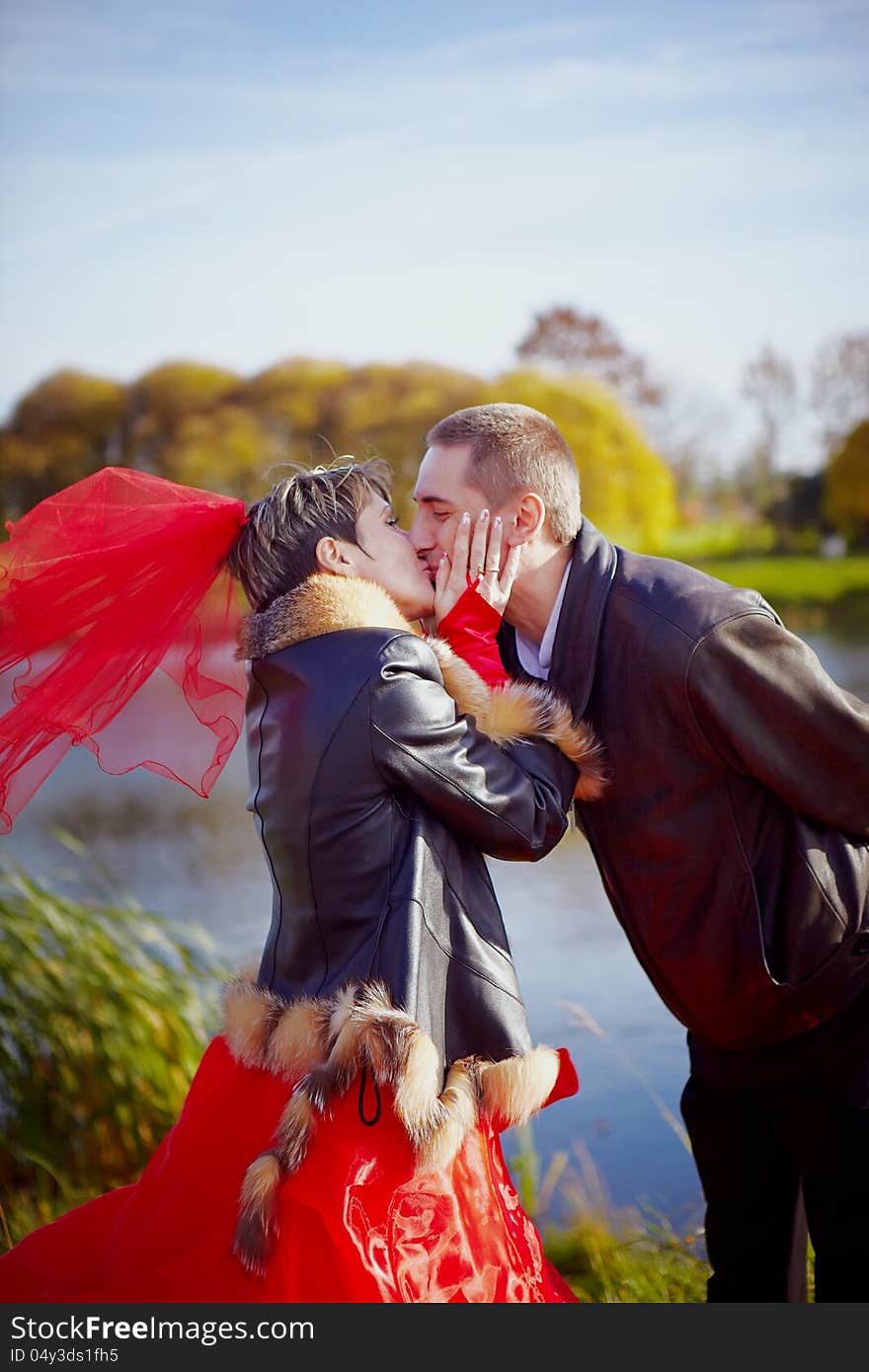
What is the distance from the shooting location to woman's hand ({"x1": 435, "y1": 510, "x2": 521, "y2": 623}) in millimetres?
2010

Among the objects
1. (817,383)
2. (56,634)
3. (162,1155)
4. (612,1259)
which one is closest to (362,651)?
(56,634)

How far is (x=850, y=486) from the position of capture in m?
6.93

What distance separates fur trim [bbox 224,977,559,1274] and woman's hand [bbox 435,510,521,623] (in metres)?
0.63

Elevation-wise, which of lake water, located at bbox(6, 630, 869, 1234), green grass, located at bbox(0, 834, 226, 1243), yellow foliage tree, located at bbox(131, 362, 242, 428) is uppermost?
yellow foliage tree, located at bbox(131, 362, 242, 428)

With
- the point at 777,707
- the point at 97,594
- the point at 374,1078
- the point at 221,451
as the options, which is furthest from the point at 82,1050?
the point at 221,451

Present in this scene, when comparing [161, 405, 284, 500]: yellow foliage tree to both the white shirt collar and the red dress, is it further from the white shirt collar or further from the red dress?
the red dress

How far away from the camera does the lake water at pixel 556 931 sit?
146 inches

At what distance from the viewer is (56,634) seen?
2.06m

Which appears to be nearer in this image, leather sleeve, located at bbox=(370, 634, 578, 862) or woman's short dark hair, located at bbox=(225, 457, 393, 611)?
leather sleeve, located at bbox=(370, 634, 578, 862)

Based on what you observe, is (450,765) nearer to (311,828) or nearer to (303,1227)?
(311,828)

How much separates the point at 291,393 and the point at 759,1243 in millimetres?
5586

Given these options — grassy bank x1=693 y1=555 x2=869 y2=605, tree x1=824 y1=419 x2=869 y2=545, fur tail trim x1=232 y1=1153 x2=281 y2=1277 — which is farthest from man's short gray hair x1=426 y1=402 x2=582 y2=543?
grassy bank x1=693 y1=555 x2=869 y2=605

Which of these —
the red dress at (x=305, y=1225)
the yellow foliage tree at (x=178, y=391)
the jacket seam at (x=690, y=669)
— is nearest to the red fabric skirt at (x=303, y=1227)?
the red dress at (x=305, y=1225)

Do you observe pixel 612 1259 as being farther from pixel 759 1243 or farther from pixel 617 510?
pixel 617 510
